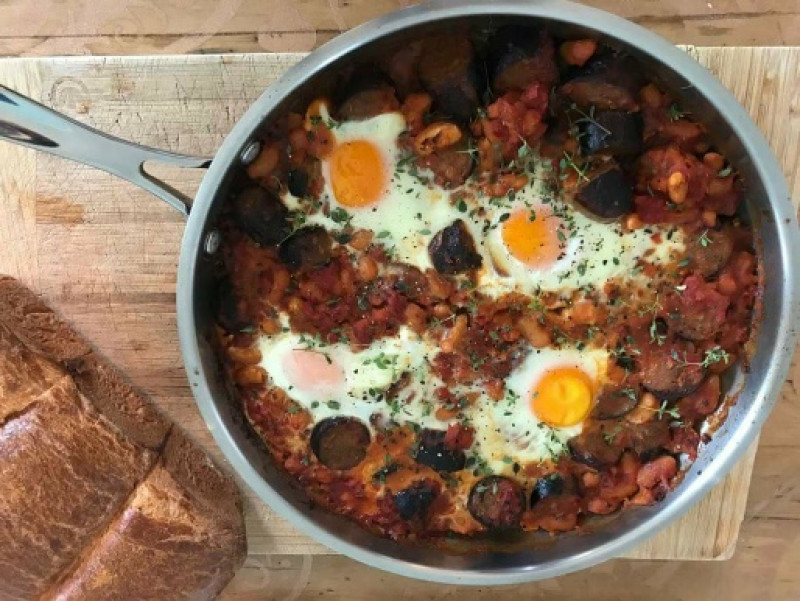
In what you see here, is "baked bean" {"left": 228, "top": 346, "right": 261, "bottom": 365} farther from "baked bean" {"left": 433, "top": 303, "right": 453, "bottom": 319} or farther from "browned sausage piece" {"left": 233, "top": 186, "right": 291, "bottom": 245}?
"baked bean" {"left": 433, "top": 303, "right": 453, "bottom": 319}

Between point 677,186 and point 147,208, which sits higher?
point 677,186

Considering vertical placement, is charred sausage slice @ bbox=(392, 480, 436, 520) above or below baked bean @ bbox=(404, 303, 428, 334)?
below

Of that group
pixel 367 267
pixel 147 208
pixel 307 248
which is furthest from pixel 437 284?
pixel 147 208

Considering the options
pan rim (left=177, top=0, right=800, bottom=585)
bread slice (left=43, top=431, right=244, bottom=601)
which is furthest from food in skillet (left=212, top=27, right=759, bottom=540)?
bread slice (left=43, top=431, right=244, bottom=601)

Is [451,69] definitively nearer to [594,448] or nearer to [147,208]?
[147,208]

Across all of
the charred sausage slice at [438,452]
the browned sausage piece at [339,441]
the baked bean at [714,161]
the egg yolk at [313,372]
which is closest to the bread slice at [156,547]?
the browned sausage piece at [339,441]

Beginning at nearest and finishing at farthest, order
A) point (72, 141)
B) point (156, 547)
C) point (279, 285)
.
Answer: point (72, 141)
point (279, 285)
point (156, 547)

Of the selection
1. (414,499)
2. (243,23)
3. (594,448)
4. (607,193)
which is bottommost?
(414,499)
